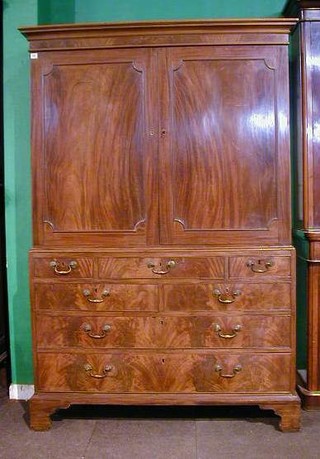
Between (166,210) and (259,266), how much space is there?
528 mm

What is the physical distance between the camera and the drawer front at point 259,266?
205 centimetres

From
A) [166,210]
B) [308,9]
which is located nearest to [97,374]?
[166,210]

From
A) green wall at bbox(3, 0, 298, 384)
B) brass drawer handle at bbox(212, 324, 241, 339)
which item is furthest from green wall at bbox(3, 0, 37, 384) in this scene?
brass drawer handle at bbox(212, 324, 241, 339)

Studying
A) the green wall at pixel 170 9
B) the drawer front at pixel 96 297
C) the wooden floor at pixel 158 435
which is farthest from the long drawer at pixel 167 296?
the green wall at pixel 170 9

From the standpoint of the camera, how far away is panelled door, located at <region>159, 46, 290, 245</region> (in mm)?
2055

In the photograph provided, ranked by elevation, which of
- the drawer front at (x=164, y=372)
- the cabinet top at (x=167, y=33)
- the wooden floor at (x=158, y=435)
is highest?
the cabinet top at (x=167, y=33)

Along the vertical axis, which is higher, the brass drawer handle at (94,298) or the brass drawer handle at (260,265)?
the brass drawer handle at (260,265)

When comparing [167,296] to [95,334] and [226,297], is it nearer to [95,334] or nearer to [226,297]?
[226,297]

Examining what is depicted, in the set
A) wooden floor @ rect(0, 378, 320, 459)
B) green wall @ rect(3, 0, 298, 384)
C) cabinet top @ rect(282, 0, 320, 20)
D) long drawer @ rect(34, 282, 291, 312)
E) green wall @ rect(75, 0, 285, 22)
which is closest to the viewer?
wooden floor @ rect(0, 378, 320, 459)

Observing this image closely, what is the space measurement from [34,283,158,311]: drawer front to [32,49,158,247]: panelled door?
0.22 metres

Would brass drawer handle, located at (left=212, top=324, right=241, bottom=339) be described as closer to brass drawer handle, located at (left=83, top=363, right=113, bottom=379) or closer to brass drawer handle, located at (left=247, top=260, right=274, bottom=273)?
brass drawer handle, located at (left=247, top=260, right=274, bottom=273)

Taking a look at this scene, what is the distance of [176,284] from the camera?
2078 millimetres

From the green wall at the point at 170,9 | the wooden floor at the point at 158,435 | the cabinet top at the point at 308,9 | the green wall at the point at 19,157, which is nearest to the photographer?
the wooden floor at the point at 158,435

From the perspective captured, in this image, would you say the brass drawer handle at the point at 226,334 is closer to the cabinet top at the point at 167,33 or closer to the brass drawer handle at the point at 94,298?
the brass drawer handle at the point at 94,298
